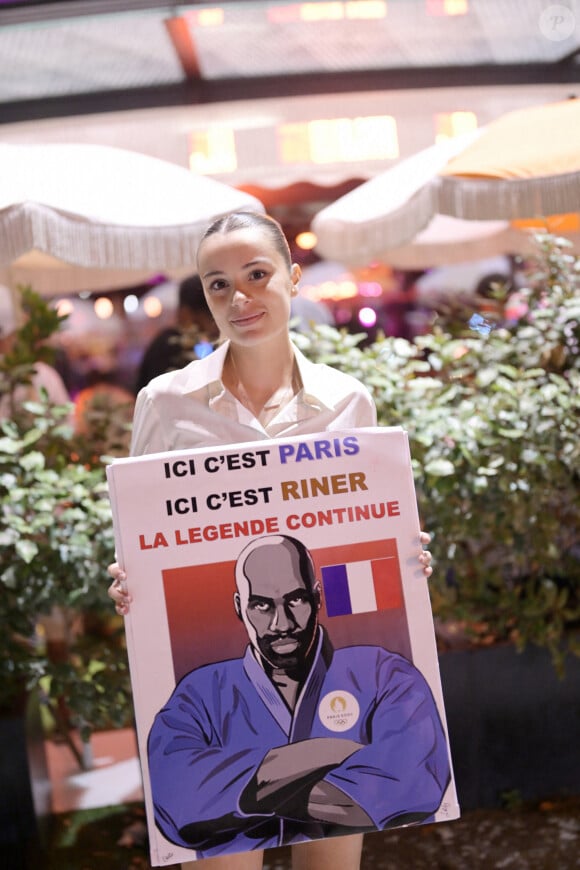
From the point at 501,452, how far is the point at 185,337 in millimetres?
1468

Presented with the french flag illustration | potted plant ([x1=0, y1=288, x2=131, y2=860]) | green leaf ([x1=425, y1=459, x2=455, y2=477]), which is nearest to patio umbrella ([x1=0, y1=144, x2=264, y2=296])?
potted plant ([x1=0, y1=288, x2=131, y2=860])

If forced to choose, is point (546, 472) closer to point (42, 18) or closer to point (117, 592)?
point (117, 592)

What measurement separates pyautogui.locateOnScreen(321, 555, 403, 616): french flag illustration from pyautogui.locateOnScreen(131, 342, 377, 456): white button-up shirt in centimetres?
27

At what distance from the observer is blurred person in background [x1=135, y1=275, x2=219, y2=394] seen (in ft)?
13.0

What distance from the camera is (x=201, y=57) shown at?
6734mm

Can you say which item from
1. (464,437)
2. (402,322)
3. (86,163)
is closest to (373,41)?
(402,322)

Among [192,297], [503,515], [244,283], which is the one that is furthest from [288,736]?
[192,297]

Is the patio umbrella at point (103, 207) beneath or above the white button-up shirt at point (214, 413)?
above

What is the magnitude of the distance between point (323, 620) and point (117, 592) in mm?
366

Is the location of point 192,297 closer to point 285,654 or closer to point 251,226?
point 251,226

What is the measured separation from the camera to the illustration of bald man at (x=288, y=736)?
163 centimetres

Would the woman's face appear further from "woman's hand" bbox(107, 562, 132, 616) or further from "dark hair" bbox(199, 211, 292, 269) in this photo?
"woman's hand" bbox(107, 562, 132, 616)

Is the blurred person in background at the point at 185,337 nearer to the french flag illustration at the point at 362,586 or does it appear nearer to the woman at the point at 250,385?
the woman at the point at 250,385

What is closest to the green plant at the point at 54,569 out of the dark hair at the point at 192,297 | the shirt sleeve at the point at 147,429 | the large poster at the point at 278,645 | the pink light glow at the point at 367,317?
the dark hair at the point at 192,297
